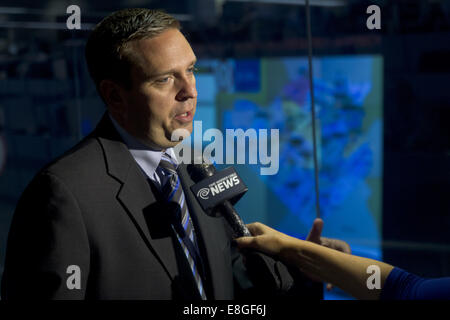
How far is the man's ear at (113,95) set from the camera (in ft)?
3.70

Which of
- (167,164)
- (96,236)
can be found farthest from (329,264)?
(96,236)

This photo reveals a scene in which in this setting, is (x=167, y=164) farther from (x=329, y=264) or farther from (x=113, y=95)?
(x=329, y=264)

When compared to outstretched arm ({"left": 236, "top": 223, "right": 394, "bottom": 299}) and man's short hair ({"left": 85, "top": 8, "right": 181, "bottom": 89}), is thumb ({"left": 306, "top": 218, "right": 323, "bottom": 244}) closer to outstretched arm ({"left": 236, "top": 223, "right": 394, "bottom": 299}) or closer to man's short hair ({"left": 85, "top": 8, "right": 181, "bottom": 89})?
outstretched arm ({"left": 236, "top": 223, "right": 394, "bottom": 299})

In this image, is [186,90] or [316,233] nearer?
[186,90]

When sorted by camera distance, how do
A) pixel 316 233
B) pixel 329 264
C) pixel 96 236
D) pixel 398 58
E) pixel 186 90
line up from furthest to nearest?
pixel 398 58 → pixel 316 233 → pixel 329 264 → pixel 186 90 → pixel 96 236

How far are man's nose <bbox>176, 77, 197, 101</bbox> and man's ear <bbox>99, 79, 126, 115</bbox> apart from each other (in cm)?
13

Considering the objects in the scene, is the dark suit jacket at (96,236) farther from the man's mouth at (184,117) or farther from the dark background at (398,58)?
the dark background at (398,58)

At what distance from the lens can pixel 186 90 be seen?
111 cm

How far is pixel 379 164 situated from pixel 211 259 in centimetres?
327

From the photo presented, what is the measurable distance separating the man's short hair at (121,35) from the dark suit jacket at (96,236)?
160 mm

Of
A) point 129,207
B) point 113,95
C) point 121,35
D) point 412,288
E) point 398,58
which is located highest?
point 398,58

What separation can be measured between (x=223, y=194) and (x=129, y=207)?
0.20 metres
